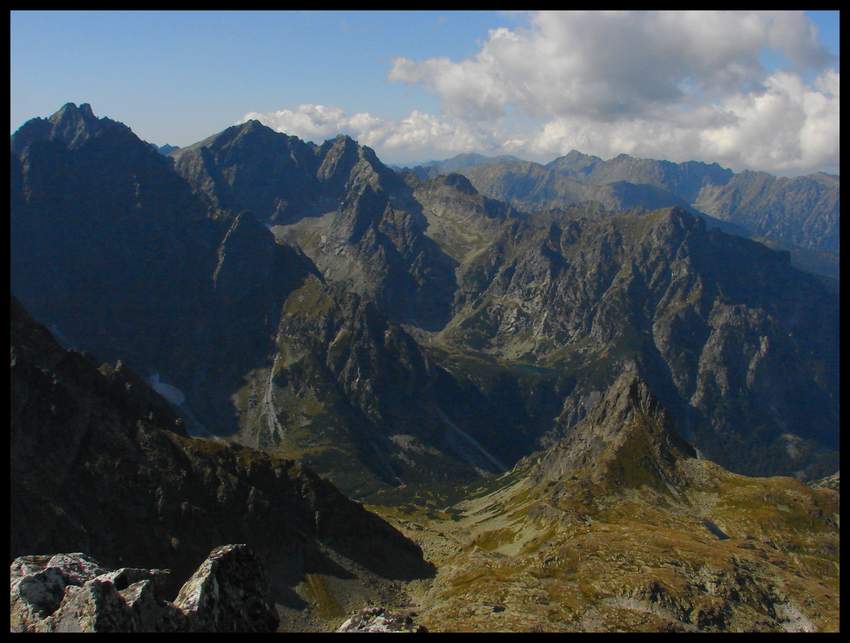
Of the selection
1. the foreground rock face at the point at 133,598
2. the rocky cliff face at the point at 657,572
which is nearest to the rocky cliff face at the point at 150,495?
the rocky cliff face at the point at 657,572

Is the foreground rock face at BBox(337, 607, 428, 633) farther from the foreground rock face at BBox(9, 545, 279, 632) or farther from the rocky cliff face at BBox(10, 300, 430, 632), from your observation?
the rocky cliff face at BBox(10, 300, 430, 632)

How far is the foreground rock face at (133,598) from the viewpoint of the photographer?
24.0 m

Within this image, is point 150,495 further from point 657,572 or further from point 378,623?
point 378,623

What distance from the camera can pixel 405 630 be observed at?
26938mm

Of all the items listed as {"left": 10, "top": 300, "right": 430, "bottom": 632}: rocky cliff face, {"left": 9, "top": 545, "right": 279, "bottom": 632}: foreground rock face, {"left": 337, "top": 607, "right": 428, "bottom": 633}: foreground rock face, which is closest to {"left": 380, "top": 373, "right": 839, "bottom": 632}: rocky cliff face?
{"left": 10, "top": 300, "right": 430, "bottom": 632}: rocky cliff face

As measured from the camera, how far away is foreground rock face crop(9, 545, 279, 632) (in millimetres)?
23984

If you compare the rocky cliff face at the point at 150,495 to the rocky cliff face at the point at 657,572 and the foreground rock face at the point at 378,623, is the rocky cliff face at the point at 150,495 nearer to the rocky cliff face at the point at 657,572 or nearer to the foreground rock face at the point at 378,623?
the rocky cliff face at the point at 657,572

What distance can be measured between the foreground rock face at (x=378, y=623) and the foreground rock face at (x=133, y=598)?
440 cm

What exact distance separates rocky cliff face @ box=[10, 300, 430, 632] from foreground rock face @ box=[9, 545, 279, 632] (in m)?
108

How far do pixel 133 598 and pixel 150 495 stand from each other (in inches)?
5178

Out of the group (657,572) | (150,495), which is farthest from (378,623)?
(150,495)

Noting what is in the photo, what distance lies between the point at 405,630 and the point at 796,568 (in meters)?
134
